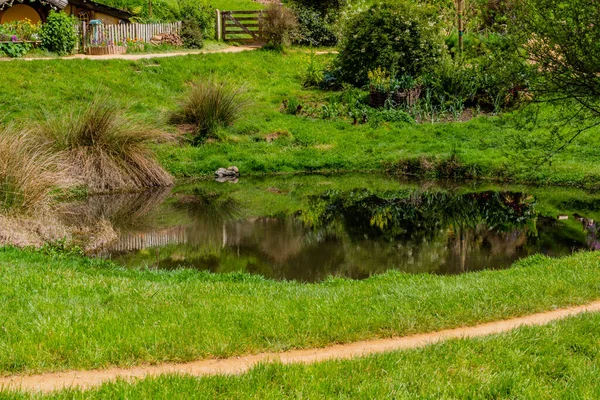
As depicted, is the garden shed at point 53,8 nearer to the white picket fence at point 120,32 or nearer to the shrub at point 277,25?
the white picket fence at point 120,32

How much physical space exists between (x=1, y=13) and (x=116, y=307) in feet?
112

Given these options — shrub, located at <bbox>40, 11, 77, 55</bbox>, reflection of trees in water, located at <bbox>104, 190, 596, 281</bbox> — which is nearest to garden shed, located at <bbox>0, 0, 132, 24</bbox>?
shrub, located at <bbox>40, 11, 77, 55</bbox>

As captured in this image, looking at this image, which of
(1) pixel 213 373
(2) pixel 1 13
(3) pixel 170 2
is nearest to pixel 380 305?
(1) pixel 213 373

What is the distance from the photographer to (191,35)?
3659 cm

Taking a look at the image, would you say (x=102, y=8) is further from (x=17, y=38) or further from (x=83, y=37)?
(x=17, y=38)

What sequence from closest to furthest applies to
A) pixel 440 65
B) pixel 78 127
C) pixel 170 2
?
pixel 78 127, pixel 440 65, pixel 170 2

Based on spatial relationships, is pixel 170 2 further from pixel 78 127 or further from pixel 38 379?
pixel 38 379

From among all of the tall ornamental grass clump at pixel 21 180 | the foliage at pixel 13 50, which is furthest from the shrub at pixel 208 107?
the foliage at pixel 13 50

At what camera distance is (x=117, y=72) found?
28125 millimetres

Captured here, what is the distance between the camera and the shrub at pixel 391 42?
28172 millimetres

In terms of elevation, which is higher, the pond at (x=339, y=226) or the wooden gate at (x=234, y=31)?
the wooden gate at (x=234, y=31)

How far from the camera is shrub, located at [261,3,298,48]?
1425 inches

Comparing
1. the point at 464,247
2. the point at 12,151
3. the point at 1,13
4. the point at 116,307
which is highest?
the point at 1,13

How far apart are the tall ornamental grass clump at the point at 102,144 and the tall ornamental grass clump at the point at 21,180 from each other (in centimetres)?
343
